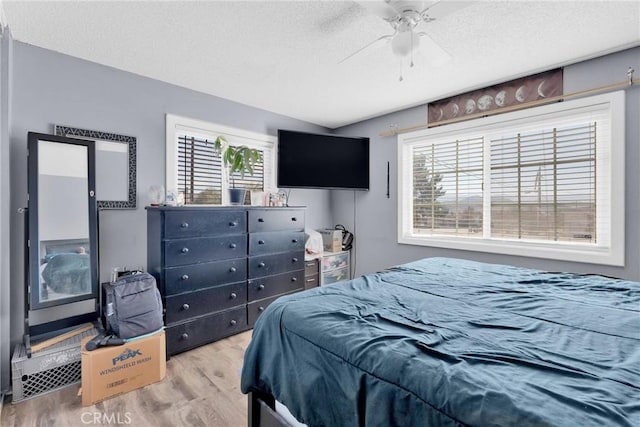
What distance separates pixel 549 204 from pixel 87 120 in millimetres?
3953

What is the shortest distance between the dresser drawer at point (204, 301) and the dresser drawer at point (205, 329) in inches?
2.2

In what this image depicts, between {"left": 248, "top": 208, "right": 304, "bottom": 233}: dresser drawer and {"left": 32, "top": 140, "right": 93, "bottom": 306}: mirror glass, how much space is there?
1.28 m

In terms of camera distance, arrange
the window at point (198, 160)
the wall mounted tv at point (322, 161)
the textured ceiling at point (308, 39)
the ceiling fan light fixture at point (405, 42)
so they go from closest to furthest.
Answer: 1. the ceiling fan light fixture at point (405, 42)
2. the textured ceiling at point (308, 39)
3. the window at point (198, 160)
4. the wall mounted tv at point (322, 161)

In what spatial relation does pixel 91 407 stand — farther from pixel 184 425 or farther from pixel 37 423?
pixel 184 425

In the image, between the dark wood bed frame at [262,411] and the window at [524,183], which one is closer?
the dark wood bed frame at [262,411]

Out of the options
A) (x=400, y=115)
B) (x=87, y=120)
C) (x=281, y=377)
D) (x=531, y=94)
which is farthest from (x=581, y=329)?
(x=87, y=120)

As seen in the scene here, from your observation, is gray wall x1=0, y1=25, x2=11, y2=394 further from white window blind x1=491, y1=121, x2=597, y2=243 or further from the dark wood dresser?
white window blind x1=491, y1=121, x2=597, y2=243

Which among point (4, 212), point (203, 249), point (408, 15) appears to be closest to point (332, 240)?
point (203, 249)

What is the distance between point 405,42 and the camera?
1708 mm

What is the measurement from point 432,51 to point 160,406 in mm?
2739

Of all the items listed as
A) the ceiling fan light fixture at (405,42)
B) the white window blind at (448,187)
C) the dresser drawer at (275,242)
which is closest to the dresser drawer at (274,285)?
the dresser drawer at (275,242)

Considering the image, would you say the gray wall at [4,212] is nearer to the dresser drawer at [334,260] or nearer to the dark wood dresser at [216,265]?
the dark wood dresser at [216,265]

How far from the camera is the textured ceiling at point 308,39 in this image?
182 cm

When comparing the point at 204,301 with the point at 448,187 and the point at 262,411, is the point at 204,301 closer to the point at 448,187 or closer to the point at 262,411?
the point at 262,411
